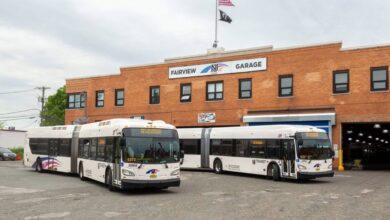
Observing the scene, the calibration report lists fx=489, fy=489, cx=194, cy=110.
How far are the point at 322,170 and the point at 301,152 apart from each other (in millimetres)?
1338

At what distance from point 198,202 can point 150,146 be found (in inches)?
134

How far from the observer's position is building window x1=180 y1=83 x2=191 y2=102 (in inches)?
1553

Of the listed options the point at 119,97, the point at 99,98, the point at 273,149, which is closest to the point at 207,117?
the point at 119,97

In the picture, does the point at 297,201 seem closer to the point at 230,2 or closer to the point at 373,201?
the point at 373,201

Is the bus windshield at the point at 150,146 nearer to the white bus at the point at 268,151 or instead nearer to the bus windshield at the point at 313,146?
the white bus at the point at 268,151

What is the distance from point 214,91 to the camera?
3812 centimetres

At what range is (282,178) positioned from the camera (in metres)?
24.2

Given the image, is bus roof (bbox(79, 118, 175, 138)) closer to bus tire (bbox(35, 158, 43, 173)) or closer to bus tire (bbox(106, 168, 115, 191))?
bus tire (bbox(106, 168, 115, 191))

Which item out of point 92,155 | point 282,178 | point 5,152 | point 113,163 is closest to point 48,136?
point 92,155

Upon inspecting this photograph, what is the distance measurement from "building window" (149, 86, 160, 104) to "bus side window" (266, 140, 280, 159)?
61.1 feet

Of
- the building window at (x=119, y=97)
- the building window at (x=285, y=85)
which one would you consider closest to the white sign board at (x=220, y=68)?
the building window at (x=285, y=85)

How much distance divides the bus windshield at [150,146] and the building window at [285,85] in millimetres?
18441

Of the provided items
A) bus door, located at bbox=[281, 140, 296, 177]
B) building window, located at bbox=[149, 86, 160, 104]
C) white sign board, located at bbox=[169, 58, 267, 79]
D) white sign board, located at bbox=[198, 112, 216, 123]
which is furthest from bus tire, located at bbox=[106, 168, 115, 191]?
building window, located at bbox=[149, 86, 160, 104]

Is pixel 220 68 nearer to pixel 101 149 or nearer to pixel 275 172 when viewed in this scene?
pixel 275 172
